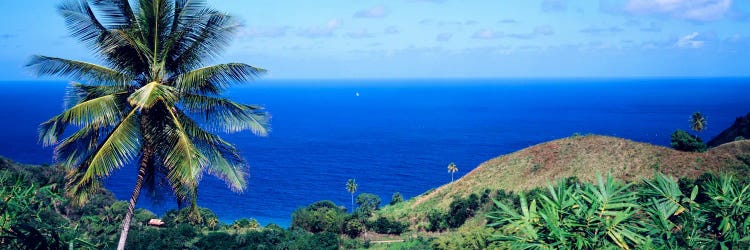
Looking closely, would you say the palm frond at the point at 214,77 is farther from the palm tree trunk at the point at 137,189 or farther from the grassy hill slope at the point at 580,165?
the grassy hill slope at the point at 580,165

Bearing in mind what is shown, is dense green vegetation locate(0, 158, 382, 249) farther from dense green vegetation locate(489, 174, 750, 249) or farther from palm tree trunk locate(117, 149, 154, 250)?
dense green vegetation locate(489, 174, 750, 249)

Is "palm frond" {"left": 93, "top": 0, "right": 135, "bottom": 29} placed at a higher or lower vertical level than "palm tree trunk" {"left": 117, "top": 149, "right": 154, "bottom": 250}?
higher

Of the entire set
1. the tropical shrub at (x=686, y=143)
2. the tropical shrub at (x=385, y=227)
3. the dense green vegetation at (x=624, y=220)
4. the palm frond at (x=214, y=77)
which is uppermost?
the tropical shrub at (x=686, y=143)

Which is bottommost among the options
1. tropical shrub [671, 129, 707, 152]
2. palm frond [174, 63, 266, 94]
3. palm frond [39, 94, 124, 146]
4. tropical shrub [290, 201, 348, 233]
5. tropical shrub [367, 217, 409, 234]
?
tropical shrub [367, 217, 409, 234]

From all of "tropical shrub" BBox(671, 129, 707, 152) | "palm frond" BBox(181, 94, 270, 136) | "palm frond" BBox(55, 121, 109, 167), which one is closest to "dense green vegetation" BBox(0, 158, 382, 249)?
"palm frond" BBox(55, 121, 109, 167)

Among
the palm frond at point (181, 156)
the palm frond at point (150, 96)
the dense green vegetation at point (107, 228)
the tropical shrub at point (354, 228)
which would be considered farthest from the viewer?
the tropical shrub at point (354, 228)

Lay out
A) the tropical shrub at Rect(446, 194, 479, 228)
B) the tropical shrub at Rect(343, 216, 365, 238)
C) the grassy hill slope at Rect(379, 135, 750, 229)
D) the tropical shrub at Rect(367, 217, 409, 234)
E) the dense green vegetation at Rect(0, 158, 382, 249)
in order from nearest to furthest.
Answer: the dense green vegetation at Rect(0, 158, 382, 249), the tropical shrub at Rect(343, 216, 365, 238), the tropical shrub at Rect(367, 217, 409, 234), the tropical shrub at Rect(446, 194, 479, 228), the grassy hill slope at Rect(379, 135, 750, 229)

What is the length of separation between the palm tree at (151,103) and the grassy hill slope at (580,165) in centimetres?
3776

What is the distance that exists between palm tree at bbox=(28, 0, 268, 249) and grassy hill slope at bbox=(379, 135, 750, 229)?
37.8 m

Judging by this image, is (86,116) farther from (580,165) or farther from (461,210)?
(580,165)

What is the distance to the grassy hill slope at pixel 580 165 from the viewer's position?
5291 cm

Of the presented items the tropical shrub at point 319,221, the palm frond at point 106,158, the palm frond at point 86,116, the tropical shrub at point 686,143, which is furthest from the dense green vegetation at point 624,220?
the tropical shrub at point 686,143

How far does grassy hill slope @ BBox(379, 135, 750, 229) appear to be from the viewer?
52.9 m

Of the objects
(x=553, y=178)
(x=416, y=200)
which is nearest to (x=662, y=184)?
(x=553, y=178)
